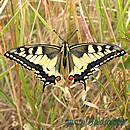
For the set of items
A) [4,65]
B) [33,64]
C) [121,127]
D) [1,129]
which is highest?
[33,64]

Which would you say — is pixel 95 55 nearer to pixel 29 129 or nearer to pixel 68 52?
pixel 68 52

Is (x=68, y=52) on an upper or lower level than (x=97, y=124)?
upper

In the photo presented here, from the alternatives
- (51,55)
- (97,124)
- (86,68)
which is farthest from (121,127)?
(51,55)

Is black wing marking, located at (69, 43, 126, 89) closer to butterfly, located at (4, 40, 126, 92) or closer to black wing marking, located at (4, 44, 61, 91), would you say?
butterfly, located at (4, 40, 126, 92)

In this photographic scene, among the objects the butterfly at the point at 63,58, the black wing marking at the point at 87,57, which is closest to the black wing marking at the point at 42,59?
the butterfly at the point at 63,58

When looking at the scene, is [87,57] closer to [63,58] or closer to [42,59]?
[63,58]

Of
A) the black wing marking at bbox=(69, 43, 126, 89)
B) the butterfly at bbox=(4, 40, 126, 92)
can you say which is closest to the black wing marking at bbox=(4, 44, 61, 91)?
the butterfly at bbox=(4, 40, 126, 92)

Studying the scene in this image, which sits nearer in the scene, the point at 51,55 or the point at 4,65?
the point at 51,55

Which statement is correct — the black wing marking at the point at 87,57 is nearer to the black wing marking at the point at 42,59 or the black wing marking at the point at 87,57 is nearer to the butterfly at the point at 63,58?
the butterfly at the point at 63,58

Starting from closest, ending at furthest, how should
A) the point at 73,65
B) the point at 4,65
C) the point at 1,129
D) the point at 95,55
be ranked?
the point at 95,55 < the point at 73,65 < the point at 1,129 < the point at 4,65
